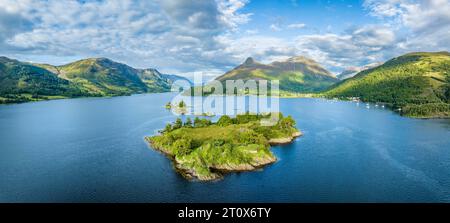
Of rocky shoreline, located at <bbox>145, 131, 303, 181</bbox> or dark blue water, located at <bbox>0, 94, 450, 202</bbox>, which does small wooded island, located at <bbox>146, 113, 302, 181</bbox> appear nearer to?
rocky shoreline, located at <bbox>145, 131, 303, 181</bbox>

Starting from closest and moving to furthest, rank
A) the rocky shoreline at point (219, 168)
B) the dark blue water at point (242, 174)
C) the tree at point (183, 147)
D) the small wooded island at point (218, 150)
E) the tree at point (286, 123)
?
1. the dark blue water at point (242, 174)
2. the rocky shoreline at point (219, 168)
3. the small wooded island at point (218, 150)
4. the tree at point (183, 147)
5. the tree at point (286, 123)

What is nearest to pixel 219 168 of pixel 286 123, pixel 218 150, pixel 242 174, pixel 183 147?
pixel 218 150

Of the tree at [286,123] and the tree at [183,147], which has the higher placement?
the tree at [286,123]

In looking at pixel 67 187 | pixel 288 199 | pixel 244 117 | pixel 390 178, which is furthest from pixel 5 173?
pixel 390 178

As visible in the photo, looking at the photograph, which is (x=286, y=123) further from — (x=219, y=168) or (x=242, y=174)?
(x=242, y=174)

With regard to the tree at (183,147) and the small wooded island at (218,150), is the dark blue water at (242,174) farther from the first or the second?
the tree at (183,147)

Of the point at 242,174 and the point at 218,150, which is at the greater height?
the point at 218,150

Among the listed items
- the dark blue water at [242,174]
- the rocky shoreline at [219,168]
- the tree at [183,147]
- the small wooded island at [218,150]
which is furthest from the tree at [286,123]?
the tree at [183,147]

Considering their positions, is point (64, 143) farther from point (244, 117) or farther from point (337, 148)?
point (337, 148)
